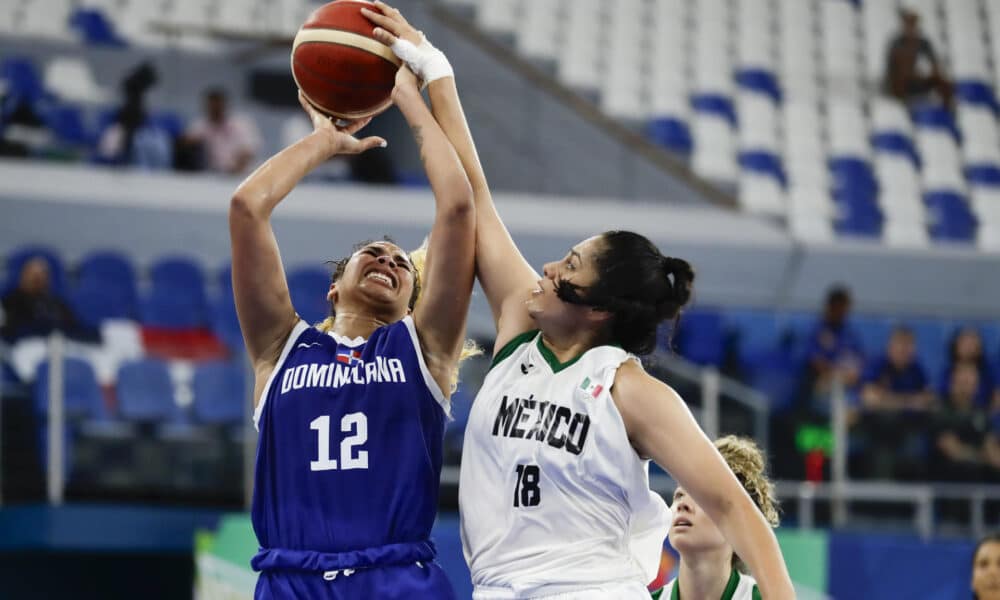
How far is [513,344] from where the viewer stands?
3828 millimetres

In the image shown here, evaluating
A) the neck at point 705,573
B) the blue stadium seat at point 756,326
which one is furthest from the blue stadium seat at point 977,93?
the neck at point 705,573

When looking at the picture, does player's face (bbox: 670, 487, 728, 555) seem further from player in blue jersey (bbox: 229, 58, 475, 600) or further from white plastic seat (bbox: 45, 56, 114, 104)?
white plastic seat (bbox: 45, 56, 114, 104)

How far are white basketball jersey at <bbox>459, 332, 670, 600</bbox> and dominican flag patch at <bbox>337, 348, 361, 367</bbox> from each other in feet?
1.31

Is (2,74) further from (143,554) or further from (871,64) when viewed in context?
(871,64)

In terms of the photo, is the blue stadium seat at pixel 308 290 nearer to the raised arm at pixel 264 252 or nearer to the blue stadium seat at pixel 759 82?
the raised arm at pixel 264 252

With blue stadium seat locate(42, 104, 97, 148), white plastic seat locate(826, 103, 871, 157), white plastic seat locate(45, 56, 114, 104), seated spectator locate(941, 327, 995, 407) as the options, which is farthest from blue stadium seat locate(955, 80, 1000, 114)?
blue stadium seat locate(42, 104, 97, 148)

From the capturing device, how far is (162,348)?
1053cm

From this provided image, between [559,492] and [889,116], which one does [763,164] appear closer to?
[889,116]

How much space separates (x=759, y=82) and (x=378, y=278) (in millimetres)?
13145

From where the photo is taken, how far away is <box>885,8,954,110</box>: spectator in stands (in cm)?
1694

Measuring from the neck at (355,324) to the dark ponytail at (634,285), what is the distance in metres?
0.65

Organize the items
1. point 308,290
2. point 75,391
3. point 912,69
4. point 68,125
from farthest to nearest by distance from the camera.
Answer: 1. point 912,69
2. point 68,125
3. point 308,290
4. point 75,391

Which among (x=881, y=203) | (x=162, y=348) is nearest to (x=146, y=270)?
(x=162, y=348)

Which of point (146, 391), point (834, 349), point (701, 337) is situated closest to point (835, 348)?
point (834, 349)
